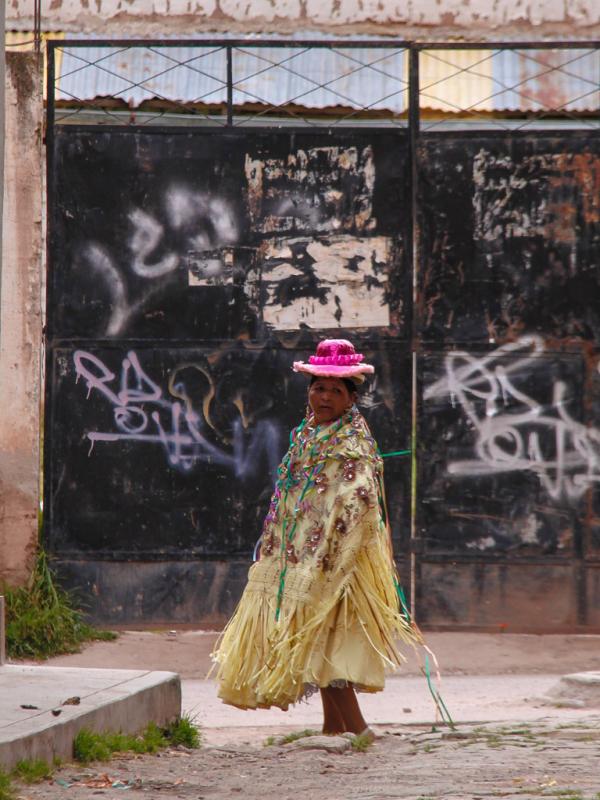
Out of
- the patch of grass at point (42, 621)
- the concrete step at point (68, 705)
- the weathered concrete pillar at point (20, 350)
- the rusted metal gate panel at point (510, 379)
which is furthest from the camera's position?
A: the rusted metal gate panel at point (510, 379)

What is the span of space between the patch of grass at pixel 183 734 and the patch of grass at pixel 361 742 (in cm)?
72

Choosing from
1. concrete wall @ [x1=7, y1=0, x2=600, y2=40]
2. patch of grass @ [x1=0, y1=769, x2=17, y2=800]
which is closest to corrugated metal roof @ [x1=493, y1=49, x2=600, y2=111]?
concrete wall @ [x1=7, y1=0, x2=600, y2=40]

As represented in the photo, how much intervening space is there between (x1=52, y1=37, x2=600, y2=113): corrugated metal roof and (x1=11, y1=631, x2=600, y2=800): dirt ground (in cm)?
678

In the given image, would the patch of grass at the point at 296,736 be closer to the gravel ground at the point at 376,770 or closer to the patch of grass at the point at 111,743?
the gravel ground at the point at 376,770

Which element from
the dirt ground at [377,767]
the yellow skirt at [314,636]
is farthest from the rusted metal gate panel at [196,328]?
the yellow skirt at [314,636]

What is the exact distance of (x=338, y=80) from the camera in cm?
1212

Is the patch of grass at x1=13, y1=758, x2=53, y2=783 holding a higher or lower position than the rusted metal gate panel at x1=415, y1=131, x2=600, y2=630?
lower

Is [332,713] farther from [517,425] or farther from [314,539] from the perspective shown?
[517,425]

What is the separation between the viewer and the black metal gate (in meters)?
8.84

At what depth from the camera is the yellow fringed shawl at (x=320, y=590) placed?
5.66 meters

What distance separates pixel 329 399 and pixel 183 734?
5.03 ft

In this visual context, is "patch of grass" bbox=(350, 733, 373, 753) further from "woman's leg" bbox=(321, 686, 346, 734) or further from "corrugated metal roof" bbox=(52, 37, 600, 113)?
"corrugated metal roof" bbox=(52, 37, 600, 113)

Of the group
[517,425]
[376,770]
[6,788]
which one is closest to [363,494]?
[376,770]

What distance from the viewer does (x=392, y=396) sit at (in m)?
8.90
